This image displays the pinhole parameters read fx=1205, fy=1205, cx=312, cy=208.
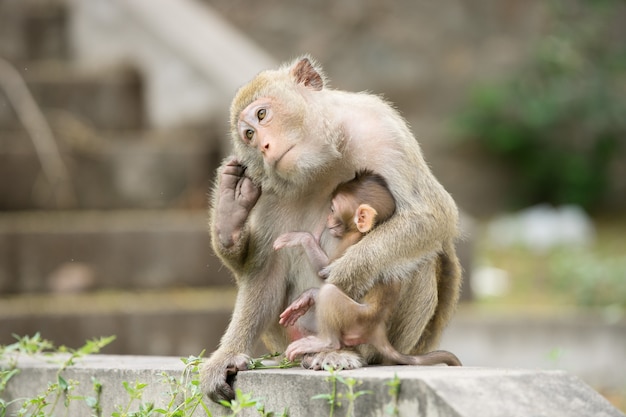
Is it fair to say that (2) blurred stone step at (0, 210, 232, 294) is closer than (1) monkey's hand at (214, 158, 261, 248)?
No

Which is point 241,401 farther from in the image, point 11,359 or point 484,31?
point 484,31

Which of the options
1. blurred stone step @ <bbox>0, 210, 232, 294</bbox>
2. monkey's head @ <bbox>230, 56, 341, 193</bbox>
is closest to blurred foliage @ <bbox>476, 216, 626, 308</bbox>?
blurred stone step @ <bbox>0, 210, 232, 294</bbox>

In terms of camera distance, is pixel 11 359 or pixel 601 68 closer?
pixel 11 359

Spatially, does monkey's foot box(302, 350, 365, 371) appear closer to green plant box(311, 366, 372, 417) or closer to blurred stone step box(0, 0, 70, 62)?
green plant box(311, 366, 372, 417)

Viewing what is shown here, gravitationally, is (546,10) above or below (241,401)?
above

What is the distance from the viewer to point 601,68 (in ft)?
47.3

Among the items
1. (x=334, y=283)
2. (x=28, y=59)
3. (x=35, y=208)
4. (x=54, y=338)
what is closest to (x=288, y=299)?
(x=334, y=283)

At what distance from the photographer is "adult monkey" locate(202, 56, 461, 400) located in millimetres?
4902

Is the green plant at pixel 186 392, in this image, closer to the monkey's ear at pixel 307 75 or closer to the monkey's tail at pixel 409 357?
the monkey's tail at pixel 409 357

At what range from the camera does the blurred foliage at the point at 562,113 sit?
14008mm

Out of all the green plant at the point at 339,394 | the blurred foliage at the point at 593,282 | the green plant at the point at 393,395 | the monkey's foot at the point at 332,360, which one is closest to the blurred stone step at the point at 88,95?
the blurred foliage at the point at 593,282

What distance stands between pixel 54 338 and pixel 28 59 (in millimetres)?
4384

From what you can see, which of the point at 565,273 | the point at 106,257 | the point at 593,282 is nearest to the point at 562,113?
the point at 565,273

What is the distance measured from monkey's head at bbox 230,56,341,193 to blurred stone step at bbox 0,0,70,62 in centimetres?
659
